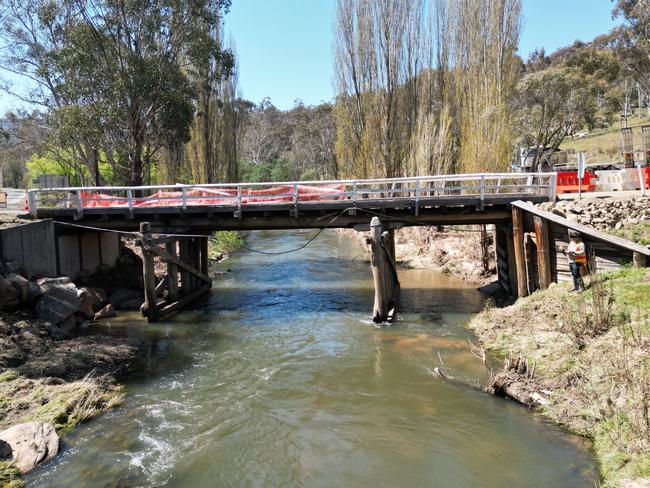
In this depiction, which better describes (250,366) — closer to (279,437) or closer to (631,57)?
(279,437)

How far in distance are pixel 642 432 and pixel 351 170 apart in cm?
2204

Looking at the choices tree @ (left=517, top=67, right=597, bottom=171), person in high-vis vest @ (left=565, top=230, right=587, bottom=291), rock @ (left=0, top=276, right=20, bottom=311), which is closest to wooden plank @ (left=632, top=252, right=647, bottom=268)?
person in high-vis vest @ (left=565, top=230, right=587, bottom=291)

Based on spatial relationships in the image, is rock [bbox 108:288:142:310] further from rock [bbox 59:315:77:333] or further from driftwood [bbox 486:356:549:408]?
driftwood [bbox 486:356:549:408]

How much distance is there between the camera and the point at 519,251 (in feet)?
45.9

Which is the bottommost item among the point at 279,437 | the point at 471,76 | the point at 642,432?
the point at 279,437

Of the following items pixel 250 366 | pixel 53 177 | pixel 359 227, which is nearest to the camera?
pixel 250 366

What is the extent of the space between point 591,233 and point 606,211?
7.57ft

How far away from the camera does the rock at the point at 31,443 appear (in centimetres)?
699

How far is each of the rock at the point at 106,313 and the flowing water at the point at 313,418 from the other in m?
0.50

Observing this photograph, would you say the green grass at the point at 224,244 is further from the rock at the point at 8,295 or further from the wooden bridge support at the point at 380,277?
the rock at the point at 8,295

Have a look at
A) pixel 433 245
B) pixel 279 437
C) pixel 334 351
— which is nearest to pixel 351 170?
pixel 433 245

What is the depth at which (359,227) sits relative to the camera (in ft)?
49.5

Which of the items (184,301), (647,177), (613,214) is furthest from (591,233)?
(184,301)

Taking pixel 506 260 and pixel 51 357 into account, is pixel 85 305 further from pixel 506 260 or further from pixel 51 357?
pixel 506 260
